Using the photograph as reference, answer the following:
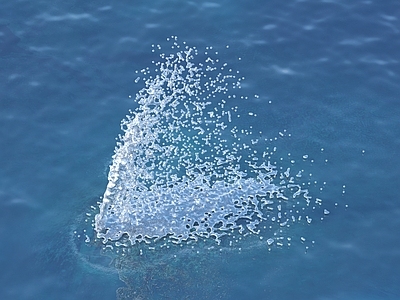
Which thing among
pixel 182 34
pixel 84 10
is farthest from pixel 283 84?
pixel 84 10

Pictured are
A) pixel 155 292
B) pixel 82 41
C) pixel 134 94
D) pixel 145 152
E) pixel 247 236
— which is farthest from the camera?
pixel 82 41

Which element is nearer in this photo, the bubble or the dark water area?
the dark water area

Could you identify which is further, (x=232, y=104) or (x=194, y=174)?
(x=232, y=104)

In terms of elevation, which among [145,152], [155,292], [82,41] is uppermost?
[82,41]

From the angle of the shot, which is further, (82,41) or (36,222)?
(82,41)

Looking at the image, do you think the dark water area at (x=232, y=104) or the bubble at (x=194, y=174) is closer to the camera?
the dark water area at (x=232, y=104)

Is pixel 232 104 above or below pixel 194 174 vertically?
above

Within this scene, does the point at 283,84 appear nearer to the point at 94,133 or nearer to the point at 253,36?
the point at 253,36

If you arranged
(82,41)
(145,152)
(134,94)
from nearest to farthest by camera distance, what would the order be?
(145,152)
(134,94)
(82,41)
